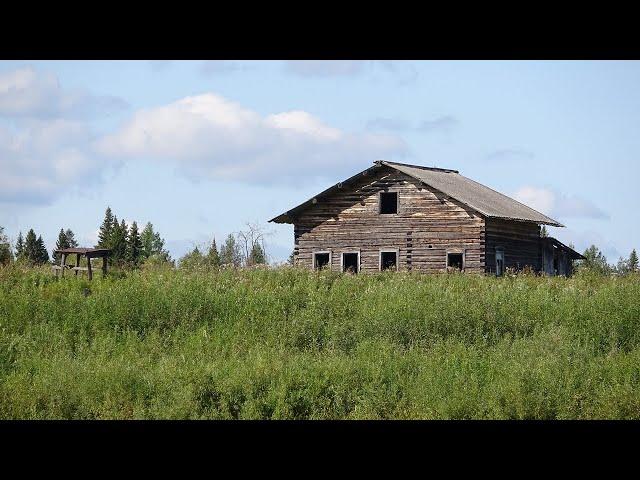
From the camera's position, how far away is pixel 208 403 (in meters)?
11.4

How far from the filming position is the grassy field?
1122cm

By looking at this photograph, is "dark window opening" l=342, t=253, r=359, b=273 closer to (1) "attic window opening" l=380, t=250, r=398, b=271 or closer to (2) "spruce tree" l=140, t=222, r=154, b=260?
(1) "attic window opening" l=380, t=250, r=398, b=271

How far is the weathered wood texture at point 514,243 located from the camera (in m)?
28.8

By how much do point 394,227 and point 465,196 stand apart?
8.81ft

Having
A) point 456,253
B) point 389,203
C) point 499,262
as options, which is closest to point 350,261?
point 389,203

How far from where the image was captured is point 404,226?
96.6 ft
